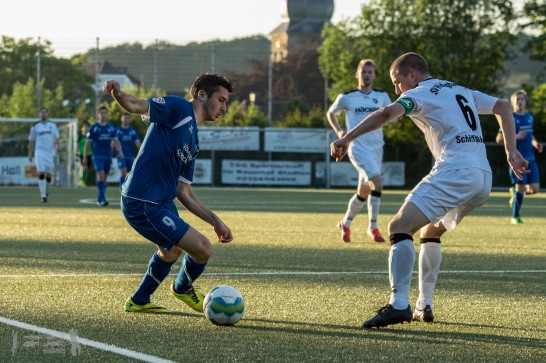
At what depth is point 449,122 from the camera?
738cm

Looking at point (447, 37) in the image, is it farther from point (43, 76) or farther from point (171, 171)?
point (171, 171)

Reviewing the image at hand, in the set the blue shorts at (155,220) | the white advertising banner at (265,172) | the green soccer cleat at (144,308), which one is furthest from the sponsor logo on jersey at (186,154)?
the white advertising banner at (265,172)

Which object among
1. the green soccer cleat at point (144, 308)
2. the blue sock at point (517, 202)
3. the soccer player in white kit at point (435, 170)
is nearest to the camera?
the soccer player in white kit at point (435, 170)

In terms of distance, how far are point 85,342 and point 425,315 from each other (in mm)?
2249

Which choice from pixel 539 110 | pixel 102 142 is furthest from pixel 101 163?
pixel 539 110

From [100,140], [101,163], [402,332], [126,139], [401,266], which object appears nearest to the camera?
[402,332]

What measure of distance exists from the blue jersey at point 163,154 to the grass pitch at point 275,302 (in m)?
0.81

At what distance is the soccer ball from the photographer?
23.2 feet

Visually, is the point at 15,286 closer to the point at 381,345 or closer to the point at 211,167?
the point at 381,345

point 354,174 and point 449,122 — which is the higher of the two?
point 449,122

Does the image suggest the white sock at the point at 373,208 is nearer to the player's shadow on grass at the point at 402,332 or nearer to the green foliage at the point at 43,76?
the player's shadow on grass at the point at 402,332

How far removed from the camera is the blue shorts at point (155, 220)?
7277 mm

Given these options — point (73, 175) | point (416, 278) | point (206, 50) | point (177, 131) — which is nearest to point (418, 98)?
point (177, 131)

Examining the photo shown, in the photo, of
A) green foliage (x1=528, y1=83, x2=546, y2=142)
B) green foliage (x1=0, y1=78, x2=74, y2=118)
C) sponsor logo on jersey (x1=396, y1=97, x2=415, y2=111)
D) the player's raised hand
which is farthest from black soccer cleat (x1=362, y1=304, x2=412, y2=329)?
green foliage (x1=0, y1=78, x2=74, y2=118)
